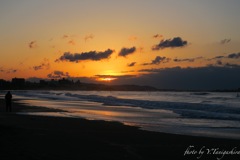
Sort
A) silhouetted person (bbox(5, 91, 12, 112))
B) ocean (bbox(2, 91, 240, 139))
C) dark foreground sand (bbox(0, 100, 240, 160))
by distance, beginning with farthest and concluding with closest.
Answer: silhouetted person (bbox(5, 91, 12, 112)), ocean (bbox(2, 91, 240, 139)), dark foreground sand (bbox(0, 100, 240, 160))

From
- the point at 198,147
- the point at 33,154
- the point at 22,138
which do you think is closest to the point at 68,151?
the point at 33,154

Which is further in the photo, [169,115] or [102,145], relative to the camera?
[169,115]

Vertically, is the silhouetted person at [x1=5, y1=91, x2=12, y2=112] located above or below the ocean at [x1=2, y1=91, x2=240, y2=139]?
above

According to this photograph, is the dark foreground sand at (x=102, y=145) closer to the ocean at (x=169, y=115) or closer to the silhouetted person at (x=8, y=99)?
the ocean at (x=169, y=115)

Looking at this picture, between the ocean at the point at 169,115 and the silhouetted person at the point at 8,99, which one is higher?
the silhouetted person at the point at 8,99

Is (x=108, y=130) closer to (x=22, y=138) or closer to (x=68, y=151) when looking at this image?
(x=22, y=138)

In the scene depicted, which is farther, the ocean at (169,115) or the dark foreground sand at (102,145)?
the ocean at (169,115)

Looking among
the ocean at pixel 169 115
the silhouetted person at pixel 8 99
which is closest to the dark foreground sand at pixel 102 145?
the ocean at pixel 169 115

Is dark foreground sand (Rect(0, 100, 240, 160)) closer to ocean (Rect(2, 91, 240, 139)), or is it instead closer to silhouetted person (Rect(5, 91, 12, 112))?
ocean (Rect(2, 91, 240, 139))

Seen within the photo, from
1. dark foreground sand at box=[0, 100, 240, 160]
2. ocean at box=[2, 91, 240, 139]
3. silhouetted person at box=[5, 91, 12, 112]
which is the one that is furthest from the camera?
silhouetted person at box=[5, 91, 12, 112]

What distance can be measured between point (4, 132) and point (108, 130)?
4.59 meters

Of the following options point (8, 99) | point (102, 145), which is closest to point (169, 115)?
point (8, 99)

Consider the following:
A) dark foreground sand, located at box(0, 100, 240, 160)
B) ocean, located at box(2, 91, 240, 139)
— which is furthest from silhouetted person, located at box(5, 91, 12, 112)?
dark foreground sand, located at box(0, 100, 240, 160)

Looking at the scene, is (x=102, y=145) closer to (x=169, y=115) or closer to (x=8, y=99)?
(x=169, y=115)
